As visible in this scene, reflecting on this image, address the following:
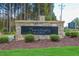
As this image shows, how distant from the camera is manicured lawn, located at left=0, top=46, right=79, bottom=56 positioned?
19.7ft

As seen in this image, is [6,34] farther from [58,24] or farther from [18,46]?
[58,24]

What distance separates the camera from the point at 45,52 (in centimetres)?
607

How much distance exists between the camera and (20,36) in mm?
6586

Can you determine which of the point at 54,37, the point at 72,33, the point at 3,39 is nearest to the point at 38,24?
the point at 54,37

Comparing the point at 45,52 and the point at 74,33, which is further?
the point at 74,33

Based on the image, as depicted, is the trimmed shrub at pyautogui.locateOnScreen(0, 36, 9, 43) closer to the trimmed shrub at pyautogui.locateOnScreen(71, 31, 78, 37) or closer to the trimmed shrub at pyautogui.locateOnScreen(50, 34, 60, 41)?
Answer: the trimmed shrub at pyautogui.locateOnScreen(50, 34, 60, 41)

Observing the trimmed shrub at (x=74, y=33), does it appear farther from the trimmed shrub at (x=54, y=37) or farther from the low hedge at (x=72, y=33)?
the trimmed shrub at (x=54, y=37)

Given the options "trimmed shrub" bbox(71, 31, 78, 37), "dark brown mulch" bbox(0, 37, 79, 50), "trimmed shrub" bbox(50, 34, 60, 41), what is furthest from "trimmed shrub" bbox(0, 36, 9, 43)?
"trimmed shrub" bbox(71, 31, 78, 37)

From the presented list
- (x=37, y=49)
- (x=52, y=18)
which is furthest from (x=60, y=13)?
(x=37, y=49)

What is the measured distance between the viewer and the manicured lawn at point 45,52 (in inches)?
237

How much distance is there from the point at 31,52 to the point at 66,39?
A: 2.84 feet

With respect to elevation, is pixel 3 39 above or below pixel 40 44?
above

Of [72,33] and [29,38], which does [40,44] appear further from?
[72,33]

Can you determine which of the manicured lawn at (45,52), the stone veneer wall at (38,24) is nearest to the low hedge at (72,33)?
the stone veneer wall at (38,24)
